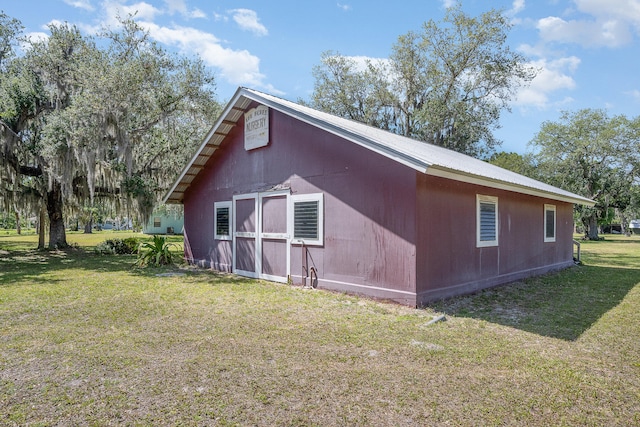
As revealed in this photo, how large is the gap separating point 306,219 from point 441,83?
16460mm

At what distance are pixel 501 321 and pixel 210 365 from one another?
13.6 feet

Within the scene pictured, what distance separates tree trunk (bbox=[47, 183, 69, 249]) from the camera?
51.6 feet

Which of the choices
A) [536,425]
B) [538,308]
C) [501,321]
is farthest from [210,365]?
[538,308]

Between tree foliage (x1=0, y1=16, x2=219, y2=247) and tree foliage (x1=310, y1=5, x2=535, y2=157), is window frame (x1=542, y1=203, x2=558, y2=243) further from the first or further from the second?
tree foliage (x1=0, y1=16, x2=219, y2=247)

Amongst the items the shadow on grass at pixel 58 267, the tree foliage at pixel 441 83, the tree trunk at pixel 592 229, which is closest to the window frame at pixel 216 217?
the shadow on grass at pixel 58 267

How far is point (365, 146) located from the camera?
6551 millimetres

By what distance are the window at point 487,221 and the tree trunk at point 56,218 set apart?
1556 centimetres

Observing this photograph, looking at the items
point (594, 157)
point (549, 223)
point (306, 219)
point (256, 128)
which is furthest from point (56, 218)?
point (594, 157)

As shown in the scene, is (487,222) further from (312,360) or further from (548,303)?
(312,360)

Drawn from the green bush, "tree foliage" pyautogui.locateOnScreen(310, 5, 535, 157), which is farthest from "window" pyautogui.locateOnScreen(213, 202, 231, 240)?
"tree foliage" pyautogui.locateOnScreen(310, 5, 535, 157)

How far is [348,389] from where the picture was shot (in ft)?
10.5

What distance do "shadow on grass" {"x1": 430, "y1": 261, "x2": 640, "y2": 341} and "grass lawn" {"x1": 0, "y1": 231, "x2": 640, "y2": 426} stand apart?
5 centimetres

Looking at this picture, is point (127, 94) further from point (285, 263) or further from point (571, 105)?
point (571, 105)

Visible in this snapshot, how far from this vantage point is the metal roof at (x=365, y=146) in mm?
6090
